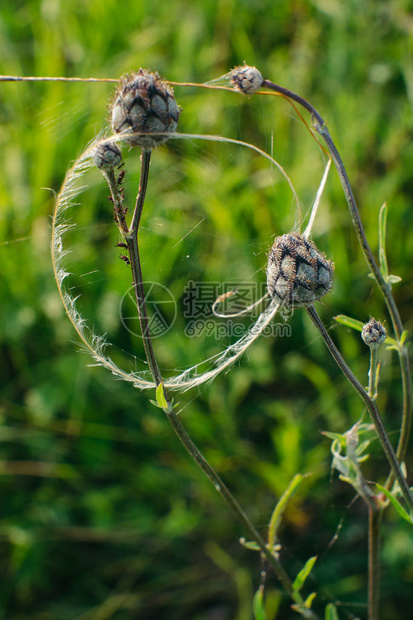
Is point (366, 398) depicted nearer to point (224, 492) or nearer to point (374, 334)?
point (374, 334)

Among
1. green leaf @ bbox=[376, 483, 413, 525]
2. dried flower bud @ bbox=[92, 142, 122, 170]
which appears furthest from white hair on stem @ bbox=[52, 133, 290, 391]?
green leaf @ bbox=[376, 483, 413, 525]

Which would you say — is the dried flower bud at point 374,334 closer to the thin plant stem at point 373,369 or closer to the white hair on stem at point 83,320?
the thin plant stem at point 373,369

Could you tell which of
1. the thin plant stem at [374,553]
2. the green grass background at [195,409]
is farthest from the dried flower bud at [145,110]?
the thin plant stem at [374,553]

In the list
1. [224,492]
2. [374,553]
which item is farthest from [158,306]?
[374,553]

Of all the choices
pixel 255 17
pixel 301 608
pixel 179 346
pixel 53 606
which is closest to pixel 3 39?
pixel 255 17

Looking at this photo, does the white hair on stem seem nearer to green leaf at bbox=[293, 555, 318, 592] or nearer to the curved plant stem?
the curved plant stem

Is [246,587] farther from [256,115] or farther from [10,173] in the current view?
[10,173]
